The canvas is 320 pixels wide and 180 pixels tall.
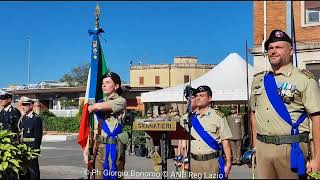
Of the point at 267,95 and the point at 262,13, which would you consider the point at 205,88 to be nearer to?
the point at 267,95

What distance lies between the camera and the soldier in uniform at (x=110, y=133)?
566cm

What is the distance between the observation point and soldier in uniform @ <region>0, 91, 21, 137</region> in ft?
29.7

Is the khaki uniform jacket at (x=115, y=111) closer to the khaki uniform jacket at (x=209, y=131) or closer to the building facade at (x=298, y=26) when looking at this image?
the khaki uniform jacket at (x=209, y=131)

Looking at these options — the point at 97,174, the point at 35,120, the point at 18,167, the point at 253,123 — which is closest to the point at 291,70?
the point at 253,123

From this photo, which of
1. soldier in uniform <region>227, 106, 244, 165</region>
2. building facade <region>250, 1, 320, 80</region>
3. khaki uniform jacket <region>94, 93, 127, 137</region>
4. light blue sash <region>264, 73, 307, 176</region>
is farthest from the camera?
building facade <region>250, 1, 320, 80</region>

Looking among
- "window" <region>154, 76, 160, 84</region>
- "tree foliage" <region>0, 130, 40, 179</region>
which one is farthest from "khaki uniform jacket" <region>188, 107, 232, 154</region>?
"window" <region>154, 76, 160, 84</region>

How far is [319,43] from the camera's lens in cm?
1490

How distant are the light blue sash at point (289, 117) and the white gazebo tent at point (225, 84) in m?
9.26

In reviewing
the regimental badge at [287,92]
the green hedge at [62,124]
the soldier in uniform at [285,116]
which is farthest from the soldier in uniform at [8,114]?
the green hedge at [62,124]

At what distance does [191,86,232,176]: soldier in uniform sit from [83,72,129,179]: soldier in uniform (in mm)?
807

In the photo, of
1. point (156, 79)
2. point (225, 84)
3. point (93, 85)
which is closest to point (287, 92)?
point (93, 85)

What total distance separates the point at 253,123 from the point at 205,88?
1544 millimetres

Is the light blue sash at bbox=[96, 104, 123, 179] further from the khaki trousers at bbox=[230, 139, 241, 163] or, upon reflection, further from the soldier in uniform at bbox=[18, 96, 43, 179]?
the khaki trousers at bbox=[230, 139, 241, 163]

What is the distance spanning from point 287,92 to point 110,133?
2160 mm
